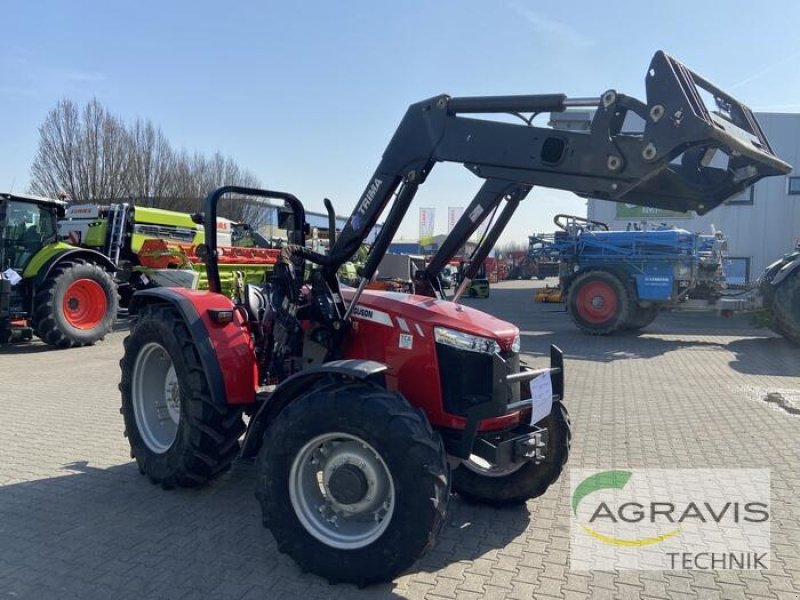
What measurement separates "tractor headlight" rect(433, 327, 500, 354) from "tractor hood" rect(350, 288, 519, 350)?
0.08 feet

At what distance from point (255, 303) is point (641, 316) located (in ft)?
35.2

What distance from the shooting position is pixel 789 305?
10836mm

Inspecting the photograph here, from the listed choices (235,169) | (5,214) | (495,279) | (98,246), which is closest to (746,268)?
(495,279)

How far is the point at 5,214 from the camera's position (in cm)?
973

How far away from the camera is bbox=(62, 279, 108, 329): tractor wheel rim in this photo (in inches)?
403

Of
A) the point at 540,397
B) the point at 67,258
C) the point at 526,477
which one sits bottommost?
the point at 526,477

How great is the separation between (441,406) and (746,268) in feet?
71.9

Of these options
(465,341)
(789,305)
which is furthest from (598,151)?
(789,305)

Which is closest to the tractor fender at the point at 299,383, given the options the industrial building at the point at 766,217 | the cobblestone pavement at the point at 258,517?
the cobblestone pavement at the point at 258,517

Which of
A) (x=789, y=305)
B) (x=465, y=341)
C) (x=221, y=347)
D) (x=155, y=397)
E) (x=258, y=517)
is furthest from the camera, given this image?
(x=789, y=305)

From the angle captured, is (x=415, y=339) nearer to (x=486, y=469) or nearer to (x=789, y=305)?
(x=486, y=469)

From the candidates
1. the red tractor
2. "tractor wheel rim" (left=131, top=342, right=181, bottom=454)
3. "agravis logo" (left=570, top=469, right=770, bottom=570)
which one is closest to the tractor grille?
the red tractor

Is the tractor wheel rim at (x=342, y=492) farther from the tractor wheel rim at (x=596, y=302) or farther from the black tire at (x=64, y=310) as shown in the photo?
the tractor wheel rim at (x=596, y=302)

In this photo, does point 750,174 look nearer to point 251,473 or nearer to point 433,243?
point 251,473
